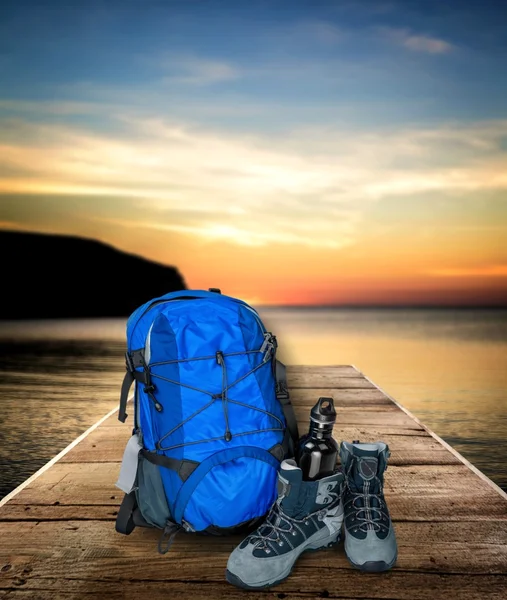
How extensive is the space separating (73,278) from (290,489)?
230 ft

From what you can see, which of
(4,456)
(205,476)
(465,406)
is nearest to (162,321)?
(205,476)

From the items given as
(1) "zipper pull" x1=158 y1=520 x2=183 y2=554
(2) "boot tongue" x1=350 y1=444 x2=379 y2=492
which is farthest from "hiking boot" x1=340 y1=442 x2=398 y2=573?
(1) "zipper pull" x1=158 y1=520 x2=183 y2=554

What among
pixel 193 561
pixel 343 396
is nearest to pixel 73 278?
pixel 343 396

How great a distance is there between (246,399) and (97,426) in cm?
225

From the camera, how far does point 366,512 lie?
199 centimetres

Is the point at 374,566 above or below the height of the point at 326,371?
above

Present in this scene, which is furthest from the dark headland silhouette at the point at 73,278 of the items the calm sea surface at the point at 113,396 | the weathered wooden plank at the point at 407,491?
the weathered wooden plank at the point at 407,491

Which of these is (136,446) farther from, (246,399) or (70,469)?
(70,469)

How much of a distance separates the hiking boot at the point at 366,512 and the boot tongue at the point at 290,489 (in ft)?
0.79

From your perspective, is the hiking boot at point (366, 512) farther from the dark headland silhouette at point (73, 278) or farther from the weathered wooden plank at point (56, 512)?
the dark headland silhouette at point (73, 278)

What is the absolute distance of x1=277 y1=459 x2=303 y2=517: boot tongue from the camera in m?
1.89

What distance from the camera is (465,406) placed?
24.3ft

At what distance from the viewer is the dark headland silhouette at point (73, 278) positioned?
6222cm

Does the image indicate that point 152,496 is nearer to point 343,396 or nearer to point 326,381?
point 343,396
